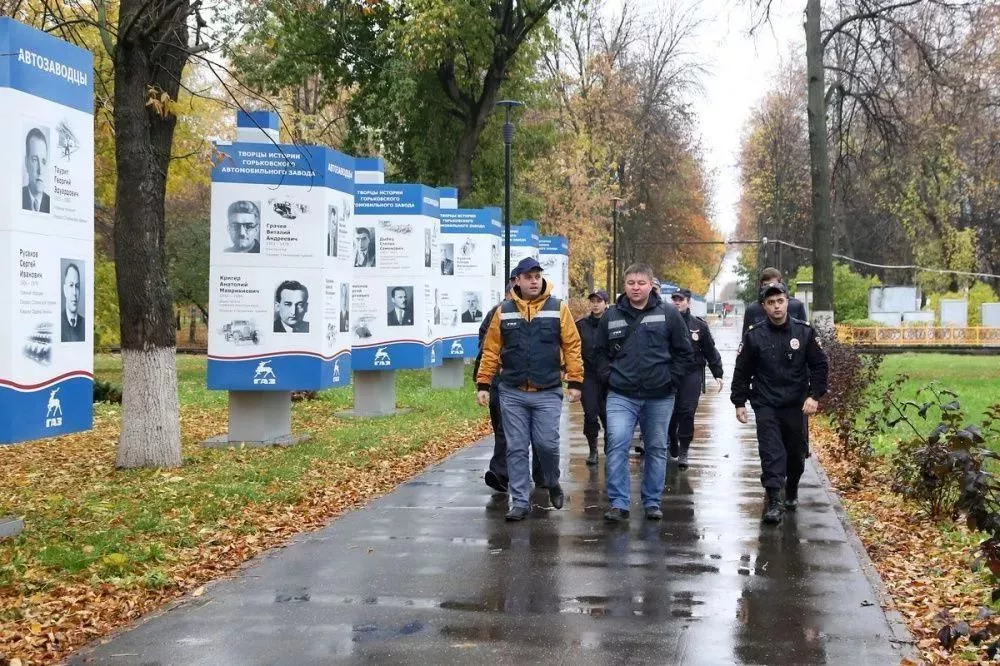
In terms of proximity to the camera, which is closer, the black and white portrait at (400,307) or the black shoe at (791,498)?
the black shoe at (791,498)

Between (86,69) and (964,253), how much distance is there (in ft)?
182

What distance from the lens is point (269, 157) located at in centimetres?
1351

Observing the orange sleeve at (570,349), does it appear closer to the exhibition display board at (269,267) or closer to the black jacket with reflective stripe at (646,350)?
the black jacket with reflective stripe at (646,350)

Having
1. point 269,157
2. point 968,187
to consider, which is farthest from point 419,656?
point 968,187

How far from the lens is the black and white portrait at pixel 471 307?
24969 mm

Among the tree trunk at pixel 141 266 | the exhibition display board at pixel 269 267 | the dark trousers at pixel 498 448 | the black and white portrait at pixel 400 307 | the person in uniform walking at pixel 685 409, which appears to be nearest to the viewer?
the dark trousers at pixel 498 448

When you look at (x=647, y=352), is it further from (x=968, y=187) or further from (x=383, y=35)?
(x=968, y=187)

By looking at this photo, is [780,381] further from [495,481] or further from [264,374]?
[264,374]

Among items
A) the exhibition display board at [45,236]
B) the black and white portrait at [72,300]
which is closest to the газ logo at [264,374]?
A: the exhibition display board at [45,236]

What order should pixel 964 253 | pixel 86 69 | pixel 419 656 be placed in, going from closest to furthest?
pixel 419 656 → pixel 86 69 → pixel 964 253

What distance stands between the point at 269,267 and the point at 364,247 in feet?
16.8

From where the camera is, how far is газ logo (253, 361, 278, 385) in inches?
540

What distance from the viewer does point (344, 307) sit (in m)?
14.9

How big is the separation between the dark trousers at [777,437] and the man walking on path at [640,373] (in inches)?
28.3
